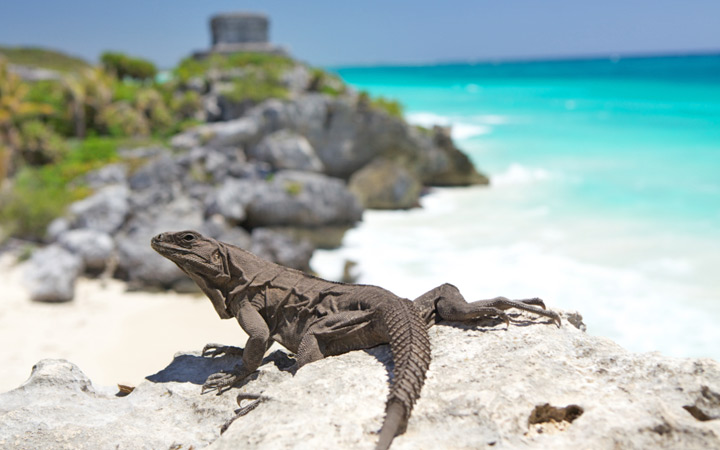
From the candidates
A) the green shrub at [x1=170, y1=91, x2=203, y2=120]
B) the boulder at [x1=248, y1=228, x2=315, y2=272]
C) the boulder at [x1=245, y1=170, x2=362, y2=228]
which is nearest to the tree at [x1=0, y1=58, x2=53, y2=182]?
the green shrub at [x1=170, y1=91, x2=203, y2=120]

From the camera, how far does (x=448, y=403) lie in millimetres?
3352

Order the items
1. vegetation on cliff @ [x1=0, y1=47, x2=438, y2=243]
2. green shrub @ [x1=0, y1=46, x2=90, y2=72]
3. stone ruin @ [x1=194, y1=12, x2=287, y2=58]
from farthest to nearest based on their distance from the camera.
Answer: green shrub @ [x1=0, y1=46, x2=90, y2=72], stone ruin @ [x1=194, y1=12, x2=287, y2=58], vegetation on cliff @ [x1=0, y1=47, x2=438, y2=243]

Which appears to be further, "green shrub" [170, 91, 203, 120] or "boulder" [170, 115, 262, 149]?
"green shrub" [170, 91, 203, 120]

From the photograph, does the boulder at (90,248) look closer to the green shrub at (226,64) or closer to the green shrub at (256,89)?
the green shrub at (256,89)

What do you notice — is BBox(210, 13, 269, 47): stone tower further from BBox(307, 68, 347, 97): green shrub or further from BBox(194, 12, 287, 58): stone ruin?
BBox(307, 68, 347, 97): green shrub

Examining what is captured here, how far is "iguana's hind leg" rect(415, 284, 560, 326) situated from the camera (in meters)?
4.21

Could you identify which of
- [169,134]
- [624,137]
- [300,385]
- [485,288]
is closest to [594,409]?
[300,385]

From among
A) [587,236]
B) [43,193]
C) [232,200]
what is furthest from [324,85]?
[587,236]

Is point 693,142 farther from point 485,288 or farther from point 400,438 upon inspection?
point 400,438

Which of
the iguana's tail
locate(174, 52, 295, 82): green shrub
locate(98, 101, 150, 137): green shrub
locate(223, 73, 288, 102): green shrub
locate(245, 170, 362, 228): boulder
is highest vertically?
locate(174, 52, 295, 82): green shrub

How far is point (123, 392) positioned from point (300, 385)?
5.66 ft

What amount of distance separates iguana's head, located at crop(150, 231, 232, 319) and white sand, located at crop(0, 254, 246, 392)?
5.88m

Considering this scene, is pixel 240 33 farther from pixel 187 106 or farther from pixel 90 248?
pixel 90 248

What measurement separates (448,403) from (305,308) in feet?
5.17
